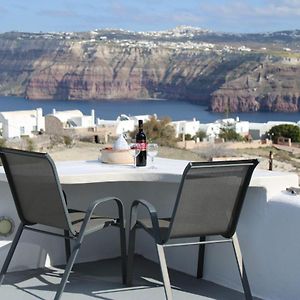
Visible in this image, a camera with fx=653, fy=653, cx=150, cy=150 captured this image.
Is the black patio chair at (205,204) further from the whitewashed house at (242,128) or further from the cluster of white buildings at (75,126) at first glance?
the whitewashed house at (242,128)

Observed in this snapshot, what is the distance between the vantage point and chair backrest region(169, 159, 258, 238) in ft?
7.44

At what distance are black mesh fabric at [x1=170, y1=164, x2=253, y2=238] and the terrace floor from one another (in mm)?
428

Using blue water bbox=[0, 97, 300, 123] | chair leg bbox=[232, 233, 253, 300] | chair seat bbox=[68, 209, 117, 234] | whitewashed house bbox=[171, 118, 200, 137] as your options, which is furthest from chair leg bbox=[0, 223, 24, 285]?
blue water bbox=[0, 97, 300, 123]

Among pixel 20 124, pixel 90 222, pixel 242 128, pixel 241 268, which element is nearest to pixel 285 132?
pixel 242 128

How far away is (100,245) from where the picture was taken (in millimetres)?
3291

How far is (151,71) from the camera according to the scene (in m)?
107

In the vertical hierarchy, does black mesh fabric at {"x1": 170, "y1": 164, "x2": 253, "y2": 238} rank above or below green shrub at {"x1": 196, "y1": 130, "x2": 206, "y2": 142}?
above

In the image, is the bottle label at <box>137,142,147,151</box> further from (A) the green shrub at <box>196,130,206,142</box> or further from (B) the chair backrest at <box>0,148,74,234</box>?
(A) the green shrub at <box>196,130,206,142</box>

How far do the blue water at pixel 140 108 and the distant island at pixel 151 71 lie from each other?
240 cm

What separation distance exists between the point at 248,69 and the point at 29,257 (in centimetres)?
8897

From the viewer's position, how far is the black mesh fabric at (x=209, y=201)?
2275 millimetres

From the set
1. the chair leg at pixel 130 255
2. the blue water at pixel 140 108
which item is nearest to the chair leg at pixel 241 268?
the chair leg at pixel 130 255

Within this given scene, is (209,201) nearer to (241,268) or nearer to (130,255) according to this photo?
(241,268)

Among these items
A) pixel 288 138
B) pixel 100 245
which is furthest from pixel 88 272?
pixel 288 138
